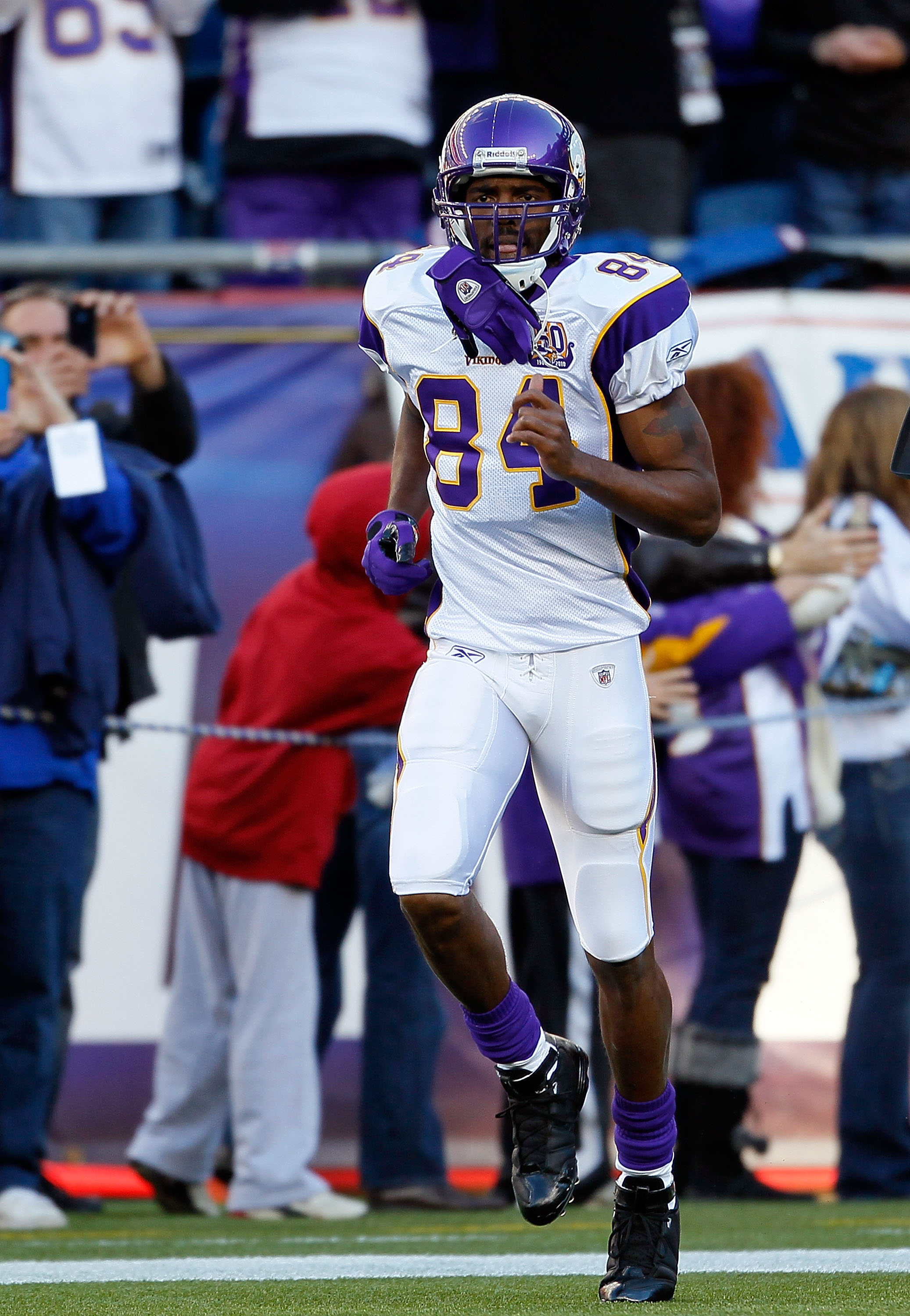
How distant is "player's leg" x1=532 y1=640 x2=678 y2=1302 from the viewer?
327cm

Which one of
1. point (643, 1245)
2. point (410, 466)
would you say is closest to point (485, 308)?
point (410, 466)

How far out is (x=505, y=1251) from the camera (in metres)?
4.04

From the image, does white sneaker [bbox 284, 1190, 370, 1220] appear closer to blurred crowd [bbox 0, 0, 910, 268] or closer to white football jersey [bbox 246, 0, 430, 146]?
blurred crowd [bbox 0, 0, 910, 268]

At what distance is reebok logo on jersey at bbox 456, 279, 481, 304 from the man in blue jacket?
1.76 meters

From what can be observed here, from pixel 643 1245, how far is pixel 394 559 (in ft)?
3.77

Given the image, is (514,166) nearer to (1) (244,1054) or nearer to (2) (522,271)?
(2) (522,271)

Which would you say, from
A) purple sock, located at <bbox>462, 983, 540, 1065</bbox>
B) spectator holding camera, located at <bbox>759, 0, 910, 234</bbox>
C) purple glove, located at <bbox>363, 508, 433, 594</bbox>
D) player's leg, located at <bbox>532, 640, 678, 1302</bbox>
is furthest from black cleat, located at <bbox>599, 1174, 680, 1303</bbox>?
spectator holding camera, located at <bbox>759, 0, 910, 234</bbox>

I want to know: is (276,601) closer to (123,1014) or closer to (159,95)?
(123,1014)

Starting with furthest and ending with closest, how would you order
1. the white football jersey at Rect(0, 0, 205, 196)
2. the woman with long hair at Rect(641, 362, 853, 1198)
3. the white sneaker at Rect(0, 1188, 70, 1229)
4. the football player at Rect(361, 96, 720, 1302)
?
the white football jersey at Rect(0, 0, 205, 196)
the woman with long hair at Rect(641, 362, 853, 1198)
the white sneaker at Rect(0, 1188, 70, 1229)
the football player at Rect(361, 96, 720, 1302)

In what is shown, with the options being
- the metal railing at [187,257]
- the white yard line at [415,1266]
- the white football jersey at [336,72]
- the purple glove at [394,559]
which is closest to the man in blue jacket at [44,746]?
the white yard line at [415,1266]

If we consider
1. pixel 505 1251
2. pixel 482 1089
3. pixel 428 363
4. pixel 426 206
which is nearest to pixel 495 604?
pixel 428 363

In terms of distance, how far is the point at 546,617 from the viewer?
3.34 meters

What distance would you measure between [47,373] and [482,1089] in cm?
233

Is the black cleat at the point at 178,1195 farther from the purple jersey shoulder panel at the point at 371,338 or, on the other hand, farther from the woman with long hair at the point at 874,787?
the purple jersey shoulder panel at the point at 371,338
